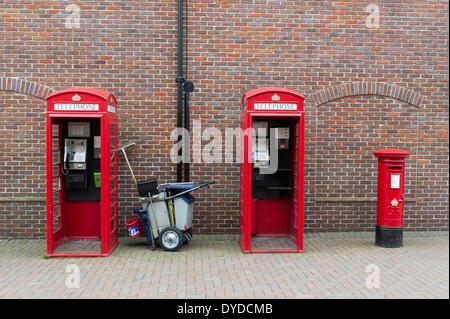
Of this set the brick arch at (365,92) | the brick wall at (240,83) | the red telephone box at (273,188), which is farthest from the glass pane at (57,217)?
the brick arch at (365,92)

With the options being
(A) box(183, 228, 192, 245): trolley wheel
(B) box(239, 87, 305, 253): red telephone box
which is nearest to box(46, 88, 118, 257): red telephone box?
(A) box(183, 228, 192, 245): trolley wheel

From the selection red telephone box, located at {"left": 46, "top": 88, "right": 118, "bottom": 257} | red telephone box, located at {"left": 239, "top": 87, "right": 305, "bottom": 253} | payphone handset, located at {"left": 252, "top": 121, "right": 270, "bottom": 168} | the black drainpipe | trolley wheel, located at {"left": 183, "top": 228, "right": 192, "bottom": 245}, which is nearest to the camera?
red telephone box, located at {"left": 46, "top": 88, "right": 118, "bottom": 257}

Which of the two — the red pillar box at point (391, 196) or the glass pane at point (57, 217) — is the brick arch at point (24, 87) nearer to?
the glass pane at point (57, 217)

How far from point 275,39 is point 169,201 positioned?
12.0 ft

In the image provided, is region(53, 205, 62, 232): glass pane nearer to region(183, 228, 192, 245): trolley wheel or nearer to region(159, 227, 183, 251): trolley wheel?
region(159, 227, 183, 251): trolley wheel

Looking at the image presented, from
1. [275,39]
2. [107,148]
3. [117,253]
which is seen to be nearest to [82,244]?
[117,253]

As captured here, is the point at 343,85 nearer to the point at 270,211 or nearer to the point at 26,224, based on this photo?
the point at 270,211

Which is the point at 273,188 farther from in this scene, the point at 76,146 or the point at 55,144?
the point at 55,144

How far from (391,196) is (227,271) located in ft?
10.5

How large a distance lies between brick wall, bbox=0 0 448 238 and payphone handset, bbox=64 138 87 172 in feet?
2.78

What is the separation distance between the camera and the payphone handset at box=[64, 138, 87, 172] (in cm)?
729

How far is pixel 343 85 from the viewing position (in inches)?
320

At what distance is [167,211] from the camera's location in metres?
6.98

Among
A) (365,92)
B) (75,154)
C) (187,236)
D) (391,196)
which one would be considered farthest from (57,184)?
(365,92)
